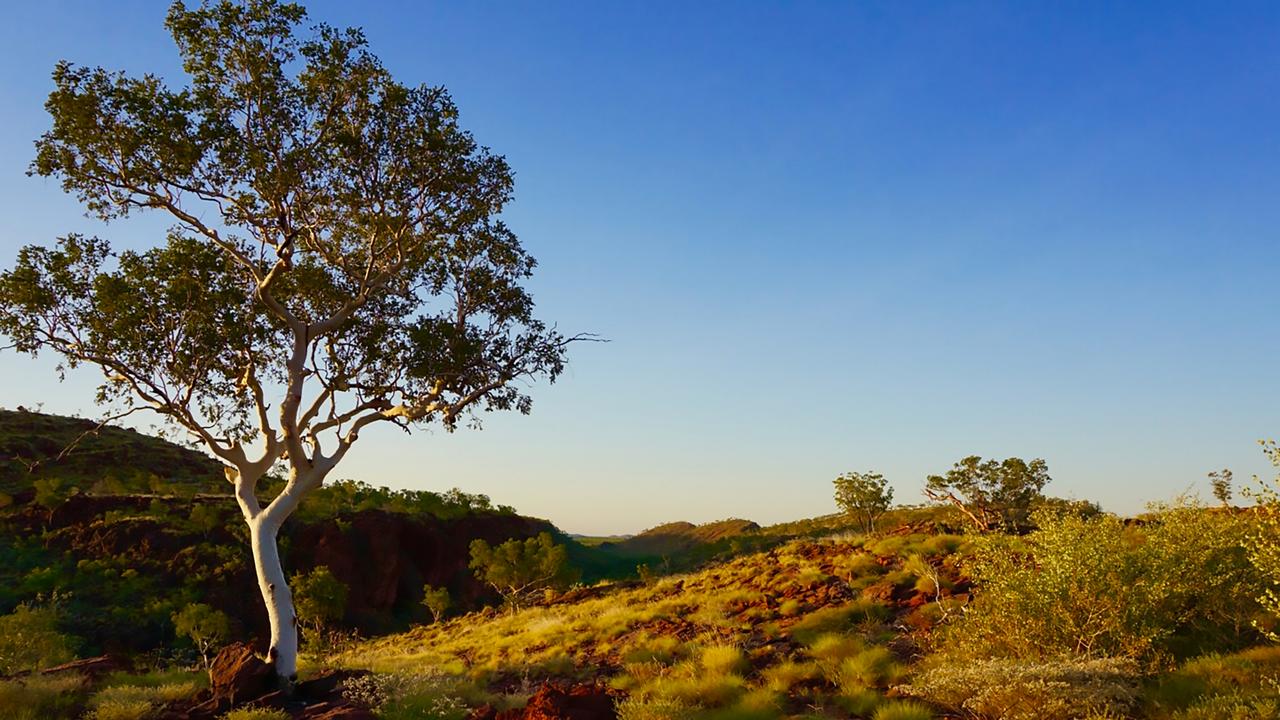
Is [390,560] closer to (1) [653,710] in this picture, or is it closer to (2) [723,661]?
(2) [723,661]

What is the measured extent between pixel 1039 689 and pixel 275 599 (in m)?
15.9

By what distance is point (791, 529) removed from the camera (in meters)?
74.7

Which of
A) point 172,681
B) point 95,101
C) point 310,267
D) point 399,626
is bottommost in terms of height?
point 399,626

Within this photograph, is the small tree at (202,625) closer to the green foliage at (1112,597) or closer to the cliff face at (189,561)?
the cliff face at (189,561)

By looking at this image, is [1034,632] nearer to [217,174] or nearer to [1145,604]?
[1145,604]

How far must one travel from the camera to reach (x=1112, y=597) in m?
12.3

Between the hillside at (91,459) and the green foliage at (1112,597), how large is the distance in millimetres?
56697

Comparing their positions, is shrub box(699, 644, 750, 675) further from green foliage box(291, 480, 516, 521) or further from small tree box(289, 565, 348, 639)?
green foliage box(291, 480, 516, 521)

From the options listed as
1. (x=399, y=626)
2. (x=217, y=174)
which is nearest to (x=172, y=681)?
(x=217, y=174)

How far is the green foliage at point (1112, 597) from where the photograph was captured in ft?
39.9

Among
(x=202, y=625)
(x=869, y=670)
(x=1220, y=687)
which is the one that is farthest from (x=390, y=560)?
(x=1220, y=687)

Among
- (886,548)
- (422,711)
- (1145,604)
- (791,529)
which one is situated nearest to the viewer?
(1145,604)

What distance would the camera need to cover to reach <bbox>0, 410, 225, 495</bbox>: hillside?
171ft

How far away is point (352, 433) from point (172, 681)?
6.77 metres
